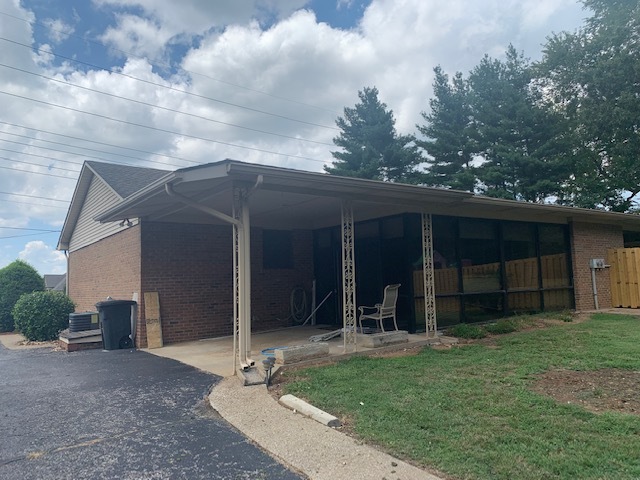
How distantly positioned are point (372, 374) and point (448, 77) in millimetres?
24021

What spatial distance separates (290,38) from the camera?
1213 cm

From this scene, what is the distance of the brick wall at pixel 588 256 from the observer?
12.3m

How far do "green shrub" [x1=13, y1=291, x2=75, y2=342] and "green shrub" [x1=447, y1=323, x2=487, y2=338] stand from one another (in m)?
9.67

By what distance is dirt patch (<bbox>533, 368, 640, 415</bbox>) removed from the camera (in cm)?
419

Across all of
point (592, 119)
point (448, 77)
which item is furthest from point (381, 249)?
point (448, 77)

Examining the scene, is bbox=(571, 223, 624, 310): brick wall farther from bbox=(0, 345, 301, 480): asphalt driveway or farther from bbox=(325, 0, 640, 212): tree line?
bbox=(0, 345, 301, 480): asphalt driveway

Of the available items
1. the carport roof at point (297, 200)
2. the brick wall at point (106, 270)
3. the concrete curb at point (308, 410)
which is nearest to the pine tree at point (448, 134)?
the carport roof at point (297, 200)

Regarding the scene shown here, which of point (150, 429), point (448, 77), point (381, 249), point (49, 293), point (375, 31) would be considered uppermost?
point (448, 77)

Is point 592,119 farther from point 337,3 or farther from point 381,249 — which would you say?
point 381,249

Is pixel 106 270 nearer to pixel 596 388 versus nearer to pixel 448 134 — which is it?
pixel 596 388

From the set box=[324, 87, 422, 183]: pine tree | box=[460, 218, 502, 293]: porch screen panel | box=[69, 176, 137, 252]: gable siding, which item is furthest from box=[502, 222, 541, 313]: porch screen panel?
box=[324, 87, 422, 183]: pine tree

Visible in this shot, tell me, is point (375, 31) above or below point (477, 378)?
above

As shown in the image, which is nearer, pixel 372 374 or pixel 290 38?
pixel 372 374

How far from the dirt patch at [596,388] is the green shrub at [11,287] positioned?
16413mm
